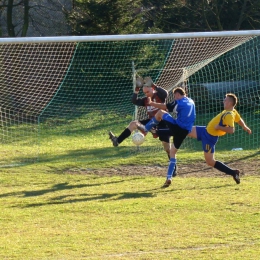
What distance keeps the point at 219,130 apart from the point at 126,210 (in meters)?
2.38

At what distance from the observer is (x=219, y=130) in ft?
34.1

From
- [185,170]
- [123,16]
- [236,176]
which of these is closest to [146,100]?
[185,170]

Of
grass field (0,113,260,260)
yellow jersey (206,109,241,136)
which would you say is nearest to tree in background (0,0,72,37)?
grass field (0,113,260,260)

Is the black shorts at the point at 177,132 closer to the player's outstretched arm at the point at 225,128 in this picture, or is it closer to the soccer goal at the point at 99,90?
the player's outstretched arm at the point at 225,128

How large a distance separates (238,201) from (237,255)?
283 centimetres

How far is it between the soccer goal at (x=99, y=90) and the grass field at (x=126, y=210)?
52.8 inches

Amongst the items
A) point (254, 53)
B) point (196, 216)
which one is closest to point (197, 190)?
point (196, 216)

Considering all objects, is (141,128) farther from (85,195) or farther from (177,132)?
(85,195)

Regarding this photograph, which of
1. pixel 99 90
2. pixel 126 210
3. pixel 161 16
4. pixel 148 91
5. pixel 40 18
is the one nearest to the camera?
pixel 126 210

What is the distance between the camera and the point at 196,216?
8.54 metres

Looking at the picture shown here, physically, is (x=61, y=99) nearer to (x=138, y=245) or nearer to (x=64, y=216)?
(x=64, y=216)

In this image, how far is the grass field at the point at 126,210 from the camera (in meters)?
7.04

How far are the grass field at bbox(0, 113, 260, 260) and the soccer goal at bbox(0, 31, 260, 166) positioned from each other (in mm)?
1341

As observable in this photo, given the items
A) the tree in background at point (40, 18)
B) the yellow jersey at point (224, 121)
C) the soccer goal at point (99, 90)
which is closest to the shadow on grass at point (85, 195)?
the yellow jersey at point (224, 121)
